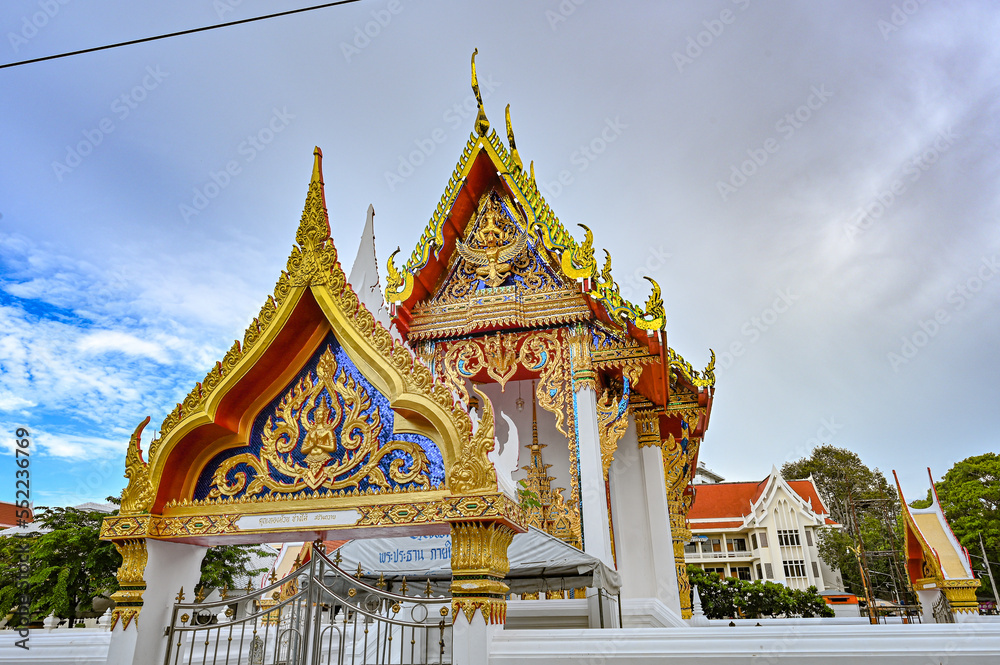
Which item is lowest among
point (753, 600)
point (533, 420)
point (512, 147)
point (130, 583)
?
point (753, 600)

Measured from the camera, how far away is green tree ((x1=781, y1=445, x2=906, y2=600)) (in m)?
36.2

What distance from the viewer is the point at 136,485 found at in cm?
405

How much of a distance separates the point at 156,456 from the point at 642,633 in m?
3.31

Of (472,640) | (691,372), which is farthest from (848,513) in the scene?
(472,640)

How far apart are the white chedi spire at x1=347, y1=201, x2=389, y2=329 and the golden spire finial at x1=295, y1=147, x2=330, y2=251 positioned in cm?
555

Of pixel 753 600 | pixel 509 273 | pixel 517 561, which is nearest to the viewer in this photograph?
pixel 517 561

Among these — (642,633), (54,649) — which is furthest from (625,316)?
(54,649)

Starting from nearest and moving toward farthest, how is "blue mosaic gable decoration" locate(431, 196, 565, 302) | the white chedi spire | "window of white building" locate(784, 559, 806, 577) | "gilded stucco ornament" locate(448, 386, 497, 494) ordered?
1. "gilded stucco ornament" locate(448, 386, 497, 494)
2. "blue mosaic gable decoration" locate(431, 196, 565, 302)
3. the white chedi spire
4. "window of white building" locate(784, 559, 806, 577)

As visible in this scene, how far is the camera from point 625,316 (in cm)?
852

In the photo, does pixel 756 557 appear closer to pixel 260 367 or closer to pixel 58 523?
pixel 58 523

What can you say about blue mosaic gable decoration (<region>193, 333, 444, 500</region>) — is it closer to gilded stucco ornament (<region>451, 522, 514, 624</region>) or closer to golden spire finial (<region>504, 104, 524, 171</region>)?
gilded stucco ornament (<region>451, 522, 514, 624</region>)

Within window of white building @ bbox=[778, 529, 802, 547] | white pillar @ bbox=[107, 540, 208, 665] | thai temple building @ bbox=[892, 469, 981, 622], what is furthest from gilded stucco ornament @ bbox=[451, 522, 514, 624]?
window of white building @ bbox=[778, 529, 802, 547]

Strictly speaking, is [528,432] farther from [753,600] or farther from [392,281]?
[753,600]

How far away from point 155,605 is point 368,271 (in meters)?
7.60
